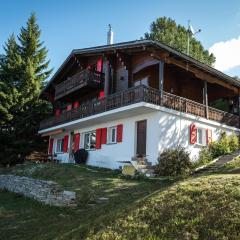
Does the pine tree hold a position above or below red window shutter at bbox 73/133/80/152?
above

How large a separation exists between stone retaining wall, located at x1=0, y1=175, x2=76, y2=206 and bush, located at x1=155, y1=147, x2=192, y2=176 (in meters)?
5.64

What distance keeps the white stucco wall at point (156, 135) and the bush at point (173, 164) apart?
4.95 feet

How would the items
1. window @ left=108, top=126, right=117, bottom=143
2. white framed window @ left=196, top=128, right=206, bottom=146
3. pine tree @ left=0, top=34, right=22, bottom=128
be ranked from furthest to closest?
pine tree @ left=0, top=34, right=22, bottom=128 → window @ left=108, top=126, right=117, bottom=143 → white framed window @ left=196, top=128, right=206, bottom=146

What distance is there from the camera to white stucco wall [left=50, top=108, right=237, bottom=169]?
813 inches

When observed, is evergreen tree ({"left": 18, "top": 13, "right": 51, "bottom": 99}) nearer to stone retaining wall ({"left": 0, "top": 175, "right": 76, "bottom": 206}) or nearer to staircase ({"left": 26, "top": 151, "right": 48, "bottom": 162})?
staircase ({"left": 26, "top": 151, "right": 48, "bottom": 162})

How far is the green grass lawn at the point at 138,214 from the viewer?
8484 mm

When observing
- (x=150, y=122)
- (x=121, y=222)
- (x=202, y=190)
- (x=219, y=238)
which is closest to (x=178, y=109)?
(x=150, y=122)

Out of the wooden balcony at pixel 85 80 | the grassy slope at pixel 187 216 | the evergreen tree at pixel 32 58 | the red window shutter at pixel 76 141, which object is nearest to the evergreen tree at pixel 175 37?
the evergreen tree at pixel 32 58

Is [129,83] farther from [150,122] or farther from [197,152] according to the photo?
[197,152]

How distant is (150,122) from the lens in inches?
830

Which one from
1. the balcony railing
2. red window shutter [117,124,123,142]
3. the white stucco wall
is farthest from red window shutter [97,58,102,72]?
red window shutter [117,124,123,142]

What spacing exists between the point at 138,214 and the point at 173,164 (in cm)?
890

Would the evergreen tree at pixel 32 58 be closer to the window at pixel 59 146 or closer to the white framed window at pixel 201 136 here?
the window at pixel 59 146

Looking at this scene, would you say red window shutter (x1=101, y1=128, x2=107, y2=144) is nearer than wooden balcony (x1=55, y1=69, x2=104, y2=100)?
Yes
